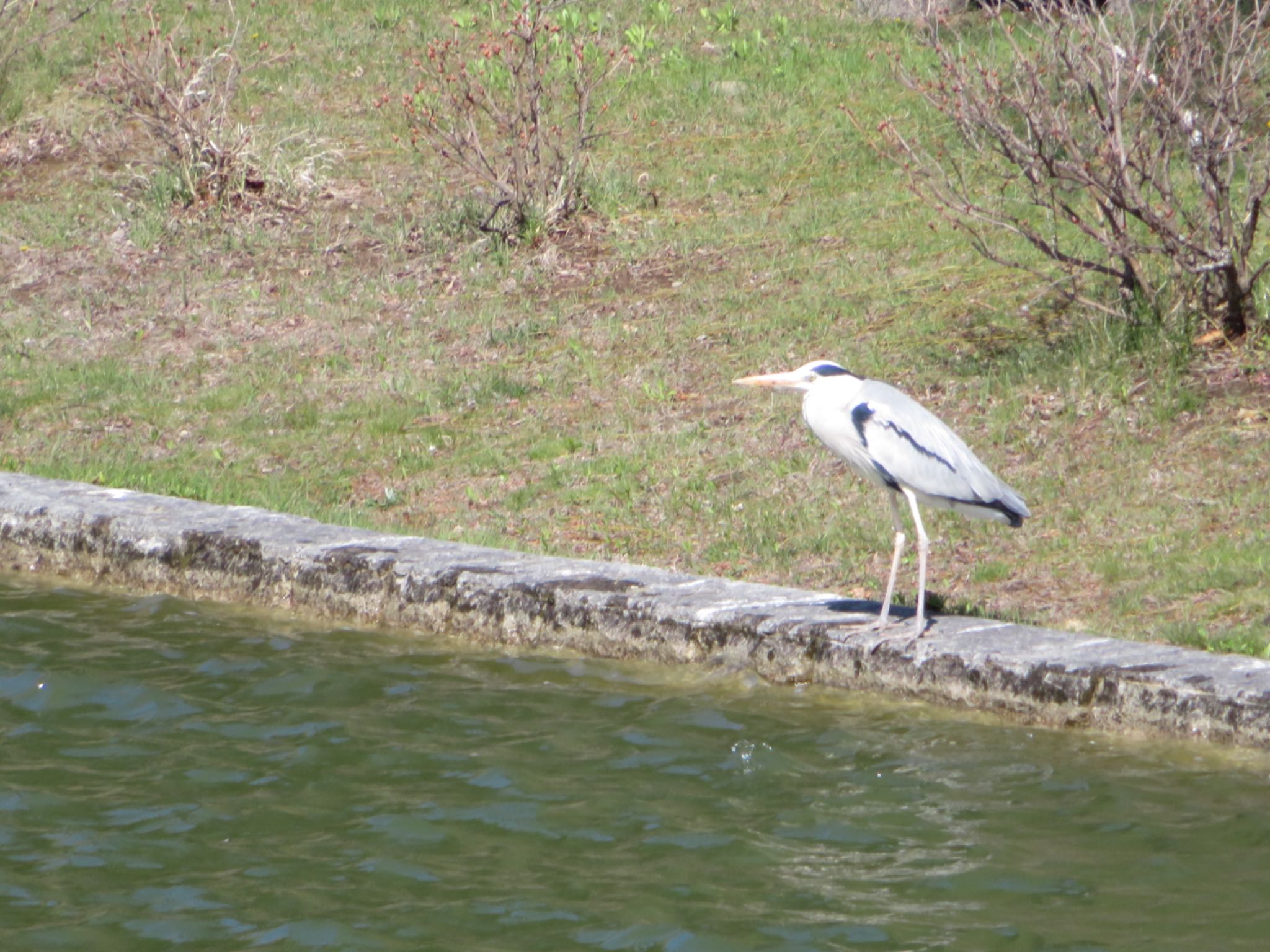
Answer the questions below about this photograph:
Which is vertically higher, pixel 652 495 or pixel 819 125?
pixel 819 125

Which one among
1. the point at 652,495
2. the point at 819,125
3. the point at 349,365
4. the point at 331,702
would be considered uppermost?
the point at 819,125

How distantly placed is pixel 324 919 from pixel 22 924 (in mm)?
764

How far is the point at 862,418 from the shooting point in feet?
19.3

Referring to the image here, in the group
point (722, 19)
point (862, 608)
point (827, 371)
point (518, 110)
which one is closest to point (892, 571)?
point (862, 608)

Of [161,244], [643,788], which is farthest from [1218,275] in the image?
[161,244]

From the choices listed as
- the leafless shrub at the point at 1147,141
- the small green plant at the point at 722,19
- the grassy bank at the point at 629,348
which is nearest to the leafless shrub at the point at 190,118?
the grassy bank at the point at 629,348

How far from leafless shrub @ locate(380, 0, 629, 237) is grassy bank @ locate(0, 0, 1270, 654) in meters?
0.30

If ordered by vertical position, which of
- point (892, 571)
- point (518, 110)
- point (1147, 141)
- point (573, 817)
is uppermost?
point (518, 110)

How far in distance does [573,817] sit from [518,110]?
8868mm

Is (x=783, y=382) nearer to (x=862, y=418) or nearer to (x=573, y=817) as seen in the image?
(x=862, y=418)

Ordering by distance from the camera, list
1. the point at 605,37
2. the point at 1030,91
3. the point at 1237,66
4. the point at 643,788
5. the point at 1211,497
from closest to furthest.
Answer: the point at 643,788 < the point at 1211,497 < the point at 1237,66 < the point at 1030,91 < the point at 605,37

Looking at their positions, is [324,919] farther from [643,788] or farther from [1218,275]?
[1218,275]

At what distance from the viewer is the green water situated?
3.98 m

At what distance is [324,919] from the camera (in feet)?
13.2
